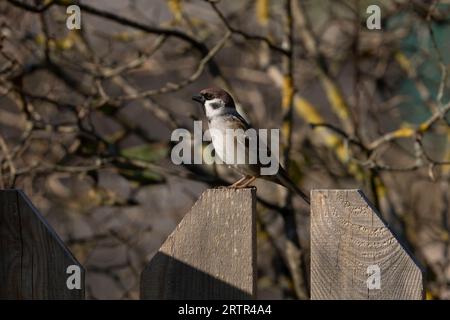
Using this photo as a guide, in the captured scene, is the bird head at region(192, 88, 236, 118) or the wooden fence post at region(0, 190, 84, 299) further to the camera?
the bird head at region(192, 88, 236, 118)

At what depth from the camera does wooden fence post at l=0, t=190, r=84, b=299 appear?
248 cm

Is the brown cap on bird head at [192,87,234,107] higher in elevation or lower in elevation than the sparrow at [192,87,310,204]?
higher

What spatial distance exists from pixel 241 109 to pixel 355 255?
8.67 feet

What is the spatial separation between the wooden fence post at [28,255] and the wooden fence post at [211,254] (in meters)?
0.24

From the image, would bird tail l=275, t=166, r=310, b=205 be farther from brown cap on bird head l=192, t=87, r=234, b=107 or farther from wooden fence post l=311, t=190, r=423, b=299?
wooden fence post l=311, t=190, r=423, b=299

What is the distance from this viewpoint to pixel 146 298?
2521 mm

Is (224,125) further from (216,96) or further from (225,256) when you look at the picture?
(225,256)

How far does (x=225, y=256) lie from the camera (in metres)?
2.47

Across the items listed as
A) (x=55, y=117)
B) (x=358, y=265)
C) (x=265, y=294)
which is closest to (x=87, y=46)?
(x=55, y=117)
